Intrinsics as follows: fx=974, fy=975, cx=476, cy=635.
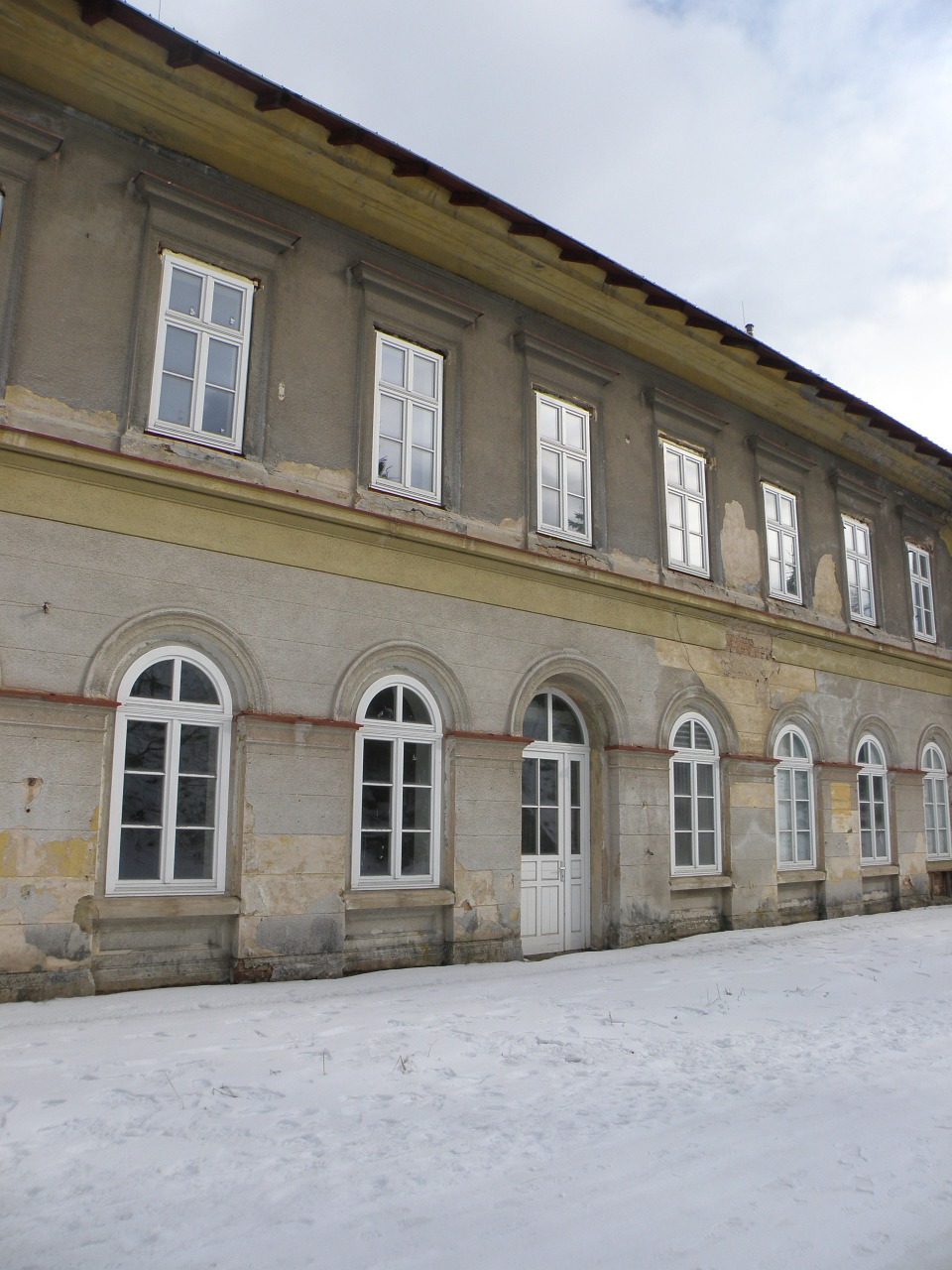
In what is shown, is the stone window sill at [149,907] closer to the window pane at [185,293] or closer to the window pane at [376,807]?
the window pane at [376,807]

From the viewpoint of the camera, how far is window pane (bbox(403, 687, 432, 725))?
8.71 metres

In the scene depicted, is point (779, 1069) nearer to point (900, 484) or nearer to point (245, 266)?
point (245, 266)

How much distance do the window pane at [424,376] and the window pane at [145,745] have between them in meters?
4.06

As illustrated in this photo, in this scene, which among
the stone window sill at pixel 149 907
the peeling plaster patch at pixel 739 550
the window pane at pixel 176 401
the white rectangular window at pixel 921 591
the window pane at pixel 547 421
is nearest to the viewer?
the stone window sill at pixel 149 907

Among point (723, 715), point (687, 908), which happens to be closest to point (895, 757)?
point (723, 715)

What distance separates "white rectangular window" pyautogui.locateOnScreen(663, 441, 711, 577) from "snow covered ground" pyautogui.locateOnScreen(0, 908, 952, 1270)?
5.40 meters

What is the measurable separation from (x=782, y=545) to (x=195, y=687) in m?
8.37

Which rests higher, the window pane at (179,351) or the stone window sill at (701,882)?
the window pane at (179,351)

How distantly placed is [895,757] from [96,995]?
11510mm

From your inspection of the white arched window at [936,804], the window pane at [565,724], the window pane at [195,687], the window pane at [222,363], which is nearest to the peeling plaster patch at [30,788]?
the window pane at [195,687]

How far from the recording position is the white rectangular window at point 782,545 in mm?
12703

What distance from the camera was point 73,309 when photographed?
7.41 m

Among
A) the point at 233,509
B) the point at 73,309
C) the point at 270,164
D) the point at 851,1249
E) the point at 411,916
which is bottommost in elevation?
the point at 851,1249

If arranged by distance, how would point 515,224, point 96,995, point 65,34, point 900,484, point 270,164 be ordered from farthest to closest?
point 900,484
point 515,224
point 270,164
point 65,34
point 96,995
